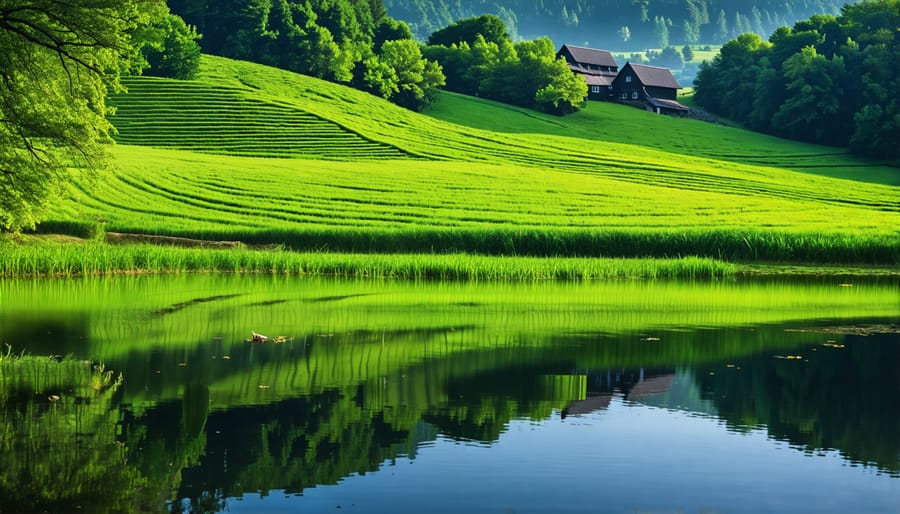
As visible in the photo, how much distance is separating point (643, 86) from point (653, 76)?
2.64 metres

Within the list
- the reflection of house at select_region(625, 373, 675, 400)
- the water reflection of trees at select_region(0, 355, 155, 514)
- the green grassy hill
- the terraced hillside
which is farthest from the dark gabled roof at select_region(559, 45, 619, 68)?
the water reflection of trees at select_region(0, 355, 155, 514)

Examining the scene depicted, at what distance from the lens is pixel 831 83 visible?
10306cm

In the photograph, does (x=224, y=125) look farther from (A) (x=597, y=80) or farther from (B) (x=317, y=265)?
(A) (x=597, y=80)

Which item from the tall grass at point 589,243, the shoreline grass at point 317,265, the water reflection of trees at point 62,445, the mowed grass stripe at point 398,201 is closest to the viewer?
the water reflection of trees at point 62,445

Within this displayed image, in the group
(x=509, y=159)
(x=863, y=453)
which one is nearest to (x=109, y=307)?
(x=863, y=453)

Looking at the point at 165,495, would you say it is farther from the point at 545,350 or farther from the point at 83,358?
the point at 545,350

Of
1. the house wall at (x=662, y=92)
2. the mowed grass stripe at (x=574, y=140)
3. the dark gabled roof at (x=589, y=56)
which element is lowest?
the mowed grass stripe at (x=574, y=140)

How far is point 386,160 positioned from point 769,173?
26625mm

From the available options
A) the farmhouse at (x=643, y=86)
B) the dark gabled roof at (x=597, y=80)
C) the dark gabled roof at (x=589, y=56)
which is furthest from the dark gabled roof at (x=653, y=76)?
the dark gabled roof at (x=589, y=56)

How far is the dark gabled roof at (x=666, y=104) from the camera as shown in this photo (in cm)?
11793

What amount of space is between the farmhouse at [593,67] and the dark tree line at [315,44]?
2481 centimetres

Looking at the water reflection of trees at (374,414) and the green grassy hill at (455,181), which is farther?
the green grassy hill at (455,181)

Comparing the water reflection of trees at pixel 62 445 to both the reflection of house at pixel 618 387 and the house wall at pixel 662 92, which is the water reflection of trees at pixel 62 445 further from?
the house wall at pixel 662 92

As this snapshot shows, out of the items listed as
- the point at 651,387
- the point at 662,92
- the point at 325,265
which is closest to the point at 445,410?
the point at 651,387
